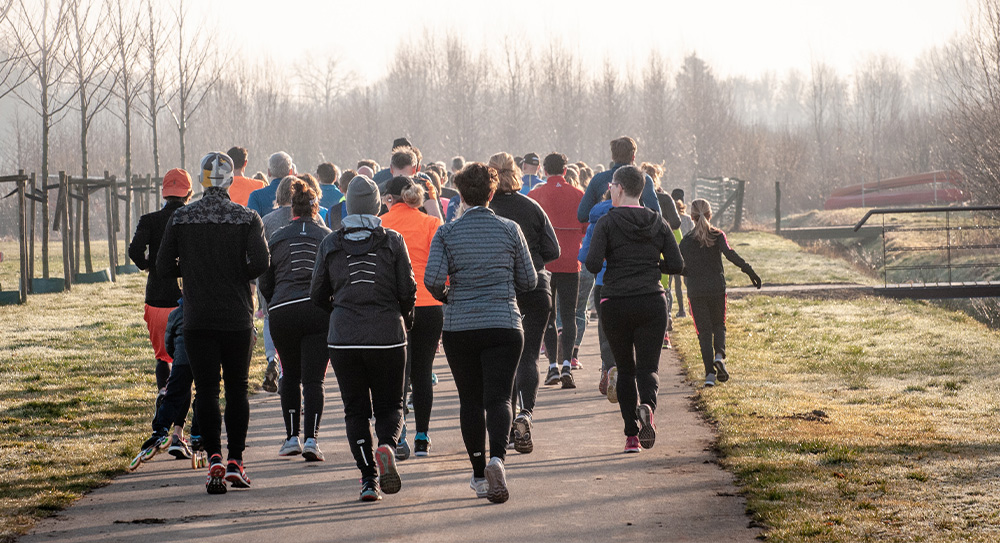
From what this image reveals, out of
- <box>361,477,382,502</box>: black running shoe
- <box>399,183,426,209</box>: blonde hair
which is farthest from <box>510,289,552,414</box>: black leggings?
<box>361,477,382,502</box>: black running shoe

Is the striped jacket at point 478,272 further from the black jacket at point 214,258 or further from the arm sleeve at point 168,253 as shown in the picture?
the arm sleeve at point 168,253

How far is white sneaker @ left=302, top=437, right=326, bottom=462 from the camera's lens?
7.36 m

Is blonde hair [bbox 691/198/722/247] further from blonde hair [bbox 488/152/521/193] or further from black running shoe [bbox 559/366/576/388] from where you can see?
blonde hair [bbox 488/152/521/193]

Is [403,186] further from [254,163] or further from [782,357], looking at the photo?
[254,163]

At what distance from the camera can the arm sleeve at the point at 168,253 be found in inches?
254

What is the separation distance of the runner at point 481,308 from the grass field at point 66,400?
238cm

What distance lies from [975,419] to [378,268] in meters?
5.61

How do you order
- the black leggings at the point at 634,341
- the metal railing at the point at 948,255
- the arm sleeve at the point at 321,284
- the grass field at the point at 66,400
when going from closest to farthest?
the arm sleeve at the point at 321,284 < the grass field at the point at 66,400 < the black leggings at the point at 634,341 < the metal railing at the point at 948,255

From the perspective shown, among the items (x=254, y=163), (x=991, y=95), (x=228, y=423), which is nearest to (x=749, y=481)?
(x=228, y=423)

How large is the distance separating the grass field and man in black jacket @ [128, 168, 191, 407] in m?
0.91

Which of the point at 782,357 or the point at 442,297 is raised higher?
the point at 442,297

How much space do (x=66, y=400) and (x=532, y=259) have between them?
16.6 ft

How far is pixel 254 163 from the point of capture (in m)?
68.6

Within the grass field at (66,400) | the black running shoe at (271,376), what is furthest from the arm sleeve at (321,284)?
the black running shoe at (271,376)
